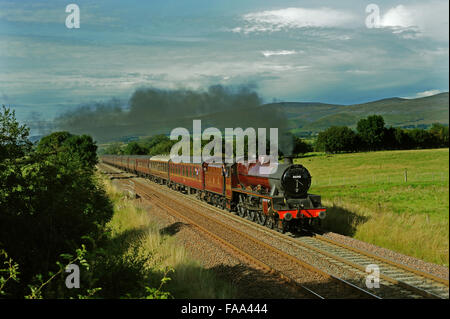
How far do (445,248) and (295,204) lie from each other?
569 cm

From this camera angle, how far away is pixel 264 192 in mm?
→ 17078

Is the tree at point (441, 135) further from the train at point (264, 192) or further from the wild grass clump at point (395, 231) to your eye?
the wild grass clump at point (395, 231)

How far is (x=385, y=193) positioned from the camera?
104 ft

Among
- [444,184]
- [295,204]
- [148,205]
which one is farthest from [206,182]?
[444,184]

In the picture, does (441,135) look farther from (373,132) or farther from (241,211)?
(241,211)

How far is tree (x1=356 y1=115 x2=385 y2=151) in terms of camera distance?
359 feet

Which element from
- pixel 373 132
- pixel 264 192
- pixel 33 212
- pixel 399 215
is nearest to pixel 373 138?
pixel 373 132

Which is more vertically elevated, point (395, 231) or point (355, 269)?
point (395, 231)

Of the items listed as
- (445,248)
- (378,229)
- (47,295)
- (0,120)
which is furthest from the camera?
(378,229)

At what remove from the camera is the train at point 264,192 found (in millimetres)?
15625

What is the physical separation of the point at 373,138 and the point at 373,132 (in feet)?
6.22

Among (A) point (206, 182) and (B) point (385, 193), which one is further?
(B) point (385, 193)

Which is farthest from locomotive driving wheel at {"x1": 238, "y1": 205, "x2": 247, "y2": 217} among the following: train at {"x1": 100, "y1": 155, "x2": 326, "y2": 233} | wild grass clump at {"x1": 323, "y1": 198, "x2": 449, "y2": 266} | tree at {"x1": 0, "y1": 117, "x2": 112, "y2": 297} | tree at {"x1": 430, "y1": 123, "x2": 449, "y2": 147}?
tree at {"x1": 430, "y1": 123, "x2": 449, "y2": 147}
